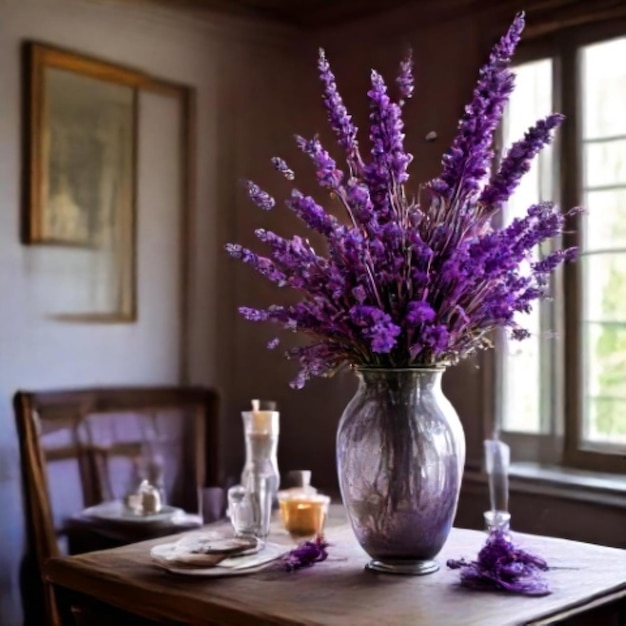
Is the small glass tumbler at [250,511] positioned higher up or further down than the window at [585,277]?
further down

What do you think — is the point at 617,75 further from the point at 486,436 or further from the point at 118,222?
the point at 118,222

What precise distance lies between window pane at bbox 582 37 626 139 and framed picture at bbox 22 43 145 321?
1.56 meters

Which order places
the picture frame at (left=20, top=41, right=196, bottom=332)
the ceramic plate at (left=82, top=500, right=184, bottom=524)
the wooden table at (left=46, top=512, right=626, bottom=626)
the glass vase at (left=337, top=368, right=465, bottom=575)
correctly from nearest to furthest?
the wooden table at (left=46, top=512, right=626, bottom=626)
the glass vase at (left=337, top=368, right=465, bottom=575)
the ceramic plate at (left=82, top=500, right=184, bottom=524)
the picture frame at (left=20, top=41, right=196, bottom=332)

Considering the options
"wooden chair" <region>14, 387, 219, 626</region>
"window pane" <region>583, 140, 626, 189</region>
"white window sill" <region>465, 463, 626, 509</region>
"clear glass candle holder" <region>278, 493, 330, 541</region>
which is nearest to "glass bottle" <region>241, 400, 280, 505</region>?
"clear glass candle holder" <region>278, 493, 330, 541</region>

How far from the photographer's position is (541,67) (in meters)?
3.19

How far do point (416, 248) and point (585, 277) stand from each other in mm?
1588

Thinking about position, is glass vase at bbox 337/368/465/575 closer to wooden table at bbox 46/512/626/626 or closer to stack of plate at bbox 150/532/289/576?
wooden table at bbox 46/512/626/626

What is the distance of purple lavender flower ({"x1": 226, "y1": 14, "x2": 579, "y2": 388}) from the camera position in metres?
1.64

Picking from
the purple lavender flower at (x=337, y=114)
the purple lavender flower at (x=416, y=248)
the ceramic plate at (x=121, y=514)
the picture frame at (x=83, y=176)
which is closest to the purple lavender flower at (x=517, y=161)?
Result: the purple lavender flower at (x=416, y=248)

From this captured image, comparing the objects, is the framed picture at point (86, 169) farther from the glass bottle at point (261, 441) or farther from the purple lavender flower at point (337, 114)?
the purple lavender flower at point (337, 114)

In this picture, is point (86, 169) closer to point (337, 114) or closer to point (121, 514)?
point (121, 514)

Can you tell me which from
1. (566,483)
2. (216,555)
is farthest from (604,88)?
(216,555)

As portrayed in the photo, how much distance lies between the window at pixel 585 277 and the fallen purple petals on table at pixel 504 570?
1369 millimetres

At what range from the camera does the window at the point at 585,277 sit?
3.01 metres
